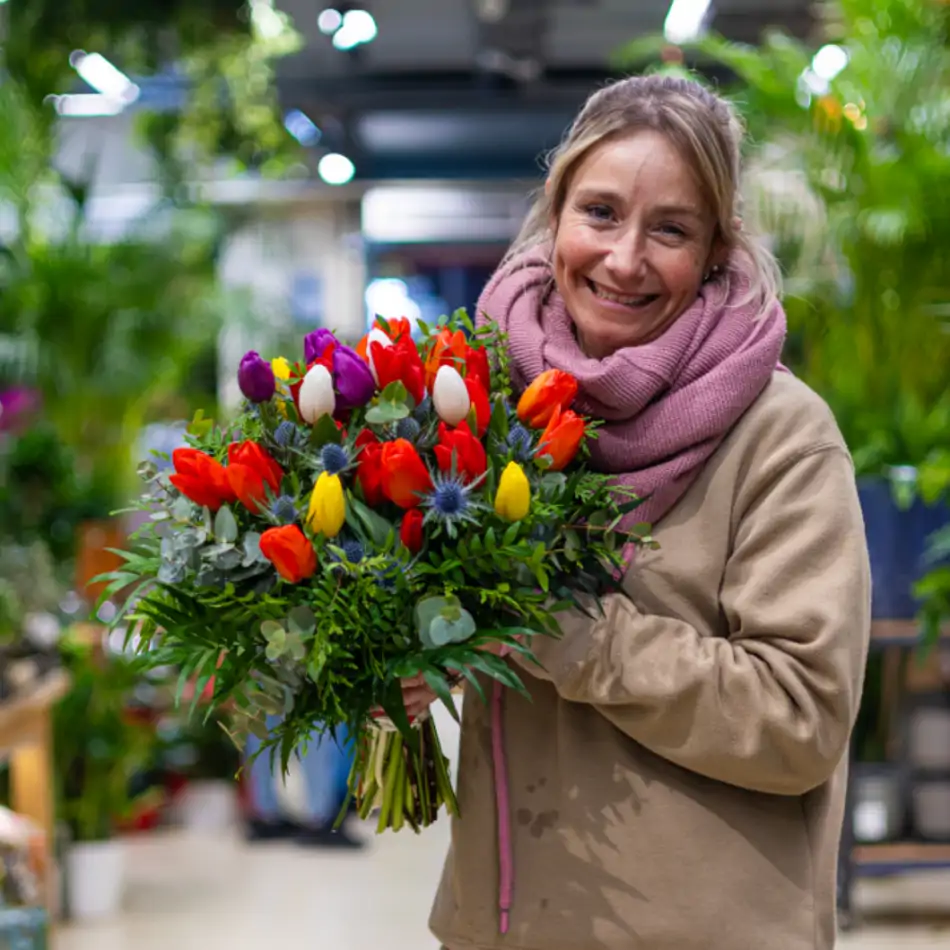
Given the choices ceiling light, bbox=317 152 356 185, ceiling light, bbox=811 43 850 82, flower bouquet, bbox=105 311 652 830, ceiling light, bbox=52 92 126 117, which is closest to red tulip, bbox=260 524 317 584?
flower bouquet, bbox=105 311 652 830

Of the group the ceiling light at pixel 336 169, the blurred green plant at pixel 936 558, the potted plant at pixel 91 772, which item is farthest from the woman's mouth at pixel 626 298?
the ceiling light at pixel 336 169

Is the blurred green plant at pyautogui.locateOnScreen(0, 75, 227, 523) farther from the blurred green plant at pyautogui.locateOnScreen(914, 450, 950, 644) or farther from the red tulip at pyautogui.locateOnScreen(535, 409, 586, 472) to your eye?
the red tulip at pyautogui.locateOnScreen(535, 409, 586, 472)

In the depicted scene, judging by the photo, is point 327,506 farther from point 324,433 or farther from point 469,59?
point 469,59

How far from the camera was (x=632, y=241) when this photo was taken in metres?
1.40

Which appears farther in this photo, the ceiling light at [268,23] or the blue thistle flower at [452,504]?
the ceiling light at [268,23]

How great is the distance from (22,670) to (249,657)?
2.85m

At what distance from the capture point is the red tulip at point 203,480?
1.30 meters

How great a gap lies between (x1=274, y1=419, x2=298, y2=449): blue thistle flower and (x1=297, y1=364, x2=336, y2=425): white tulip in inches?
0.8

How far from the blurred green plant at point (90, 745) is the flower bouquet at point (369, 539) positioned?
333cm

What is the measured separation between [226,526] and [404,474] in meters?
0.17

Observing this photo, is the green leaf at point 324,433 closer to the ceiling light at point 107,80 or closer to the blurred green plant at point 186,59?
the blurred green plant at point 186,59

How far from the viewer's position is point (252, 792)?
5465 millimetres

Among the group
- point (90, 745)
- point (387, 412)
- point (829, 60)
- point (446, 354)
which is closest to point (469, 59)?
point (829, 60)

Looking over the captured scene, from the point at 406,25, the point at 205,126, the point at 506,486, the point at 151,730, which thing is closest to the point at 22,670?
the point at 151,730
